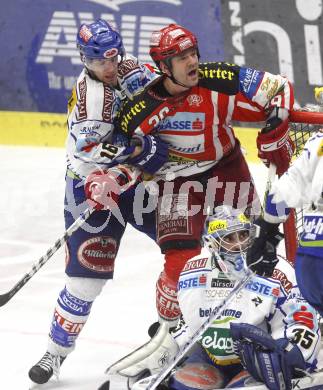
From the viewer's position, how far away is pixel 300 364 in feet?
15.2

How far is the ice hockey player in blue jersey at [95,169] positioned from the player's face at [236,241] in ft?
2.37

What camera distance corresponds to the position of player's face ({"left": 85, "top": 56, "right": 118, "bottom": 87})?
5.45m

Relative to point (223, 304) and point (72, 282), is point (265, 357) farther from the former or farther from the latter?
point (72, 282)

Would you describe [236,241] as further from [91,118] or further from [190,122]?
[91,118]

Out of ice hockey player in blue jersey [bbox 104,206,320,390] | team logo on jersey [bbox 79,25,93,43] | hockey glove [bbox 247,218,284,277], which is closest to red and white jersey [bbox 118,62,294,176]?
team logo on jersey [bbox 79,25,93,43]

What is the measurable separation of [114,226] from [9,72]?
3.91m

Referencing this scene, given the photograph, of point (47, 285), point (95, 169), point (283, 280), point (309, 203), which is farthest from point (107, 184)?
point (47, 285)

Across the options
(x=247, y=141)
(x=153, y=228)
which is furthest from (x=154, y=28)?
(x=153, y=228)

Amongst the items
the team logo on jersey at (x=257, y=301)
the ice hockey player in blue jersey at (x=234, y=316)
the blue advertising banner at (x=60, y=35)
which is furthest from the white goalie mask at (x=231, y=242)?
the blue advertising banner at (x=60, y=35)

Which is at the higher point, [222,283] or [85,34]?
[85,34]

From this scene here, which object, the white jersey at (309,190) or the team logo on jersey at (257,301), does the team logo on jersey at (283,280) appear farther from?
the white jersey at (309,190)

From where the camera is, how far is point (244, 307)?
15.8 feet

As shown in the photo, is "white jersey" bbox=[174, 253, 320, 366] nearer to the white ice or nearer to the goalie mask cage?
the goalie mask cage

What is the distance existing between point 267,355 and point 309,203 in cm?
56
